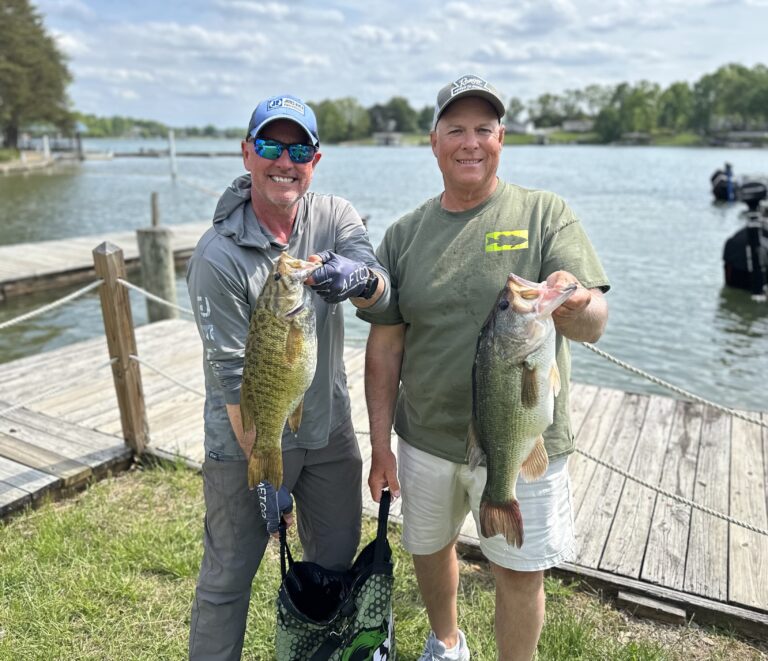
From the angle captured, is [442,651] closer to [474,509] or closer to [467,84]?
[474,509]

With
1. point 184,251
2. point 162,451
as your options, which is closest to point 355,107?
point 184,251

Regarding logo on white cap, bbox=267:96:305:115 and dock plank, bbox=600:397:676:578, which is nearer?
logo on white cap, bbox=267:96:305:115

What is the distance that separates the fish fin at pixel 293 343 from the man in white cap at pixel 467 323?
62 centimetres

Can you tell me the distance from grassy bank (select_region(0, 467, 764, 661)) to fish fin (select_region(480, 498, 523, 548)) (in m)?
1.16

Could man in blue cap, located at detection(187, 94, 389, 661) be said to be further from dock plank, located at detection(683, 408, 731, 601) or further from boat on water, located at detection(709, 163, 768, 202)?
boat on water, located at detection(709, 163, 768, 202)

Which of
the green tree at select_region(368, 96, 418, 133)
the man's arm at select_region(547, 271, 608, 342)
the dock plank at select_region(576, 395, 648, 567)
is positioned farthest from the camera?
the green tree at select_region(368, 96, 418, 133)

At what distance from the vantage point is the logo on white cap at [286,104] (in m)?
2.54

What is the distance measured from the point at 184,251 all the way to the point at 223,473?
602 inches

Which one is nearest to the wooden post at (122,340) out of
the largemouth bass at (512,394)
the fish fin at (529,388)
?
the largemouth bass at (512,394)

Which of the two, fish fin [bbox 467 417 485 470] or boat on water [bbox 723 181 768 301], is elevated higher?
fish fin [bbox 467 417 485 470]

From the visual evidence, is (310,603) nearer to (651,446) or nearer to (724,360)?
(651,446)

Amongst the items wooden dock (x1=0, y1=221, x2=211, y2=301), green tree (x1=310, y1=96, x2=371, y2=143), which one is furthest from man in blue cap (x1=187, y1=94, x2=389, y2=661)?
green tree (x1=310, y1=96, x2=371, y2=143)

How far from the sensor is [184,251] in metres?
17.0

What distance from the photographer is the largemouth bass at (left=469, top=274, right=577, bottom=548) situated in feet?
7.13
